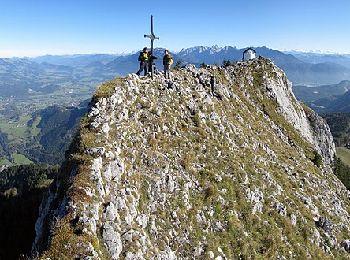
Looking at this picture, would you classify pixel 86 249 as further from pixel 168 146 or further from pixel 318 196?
pixel 318 196

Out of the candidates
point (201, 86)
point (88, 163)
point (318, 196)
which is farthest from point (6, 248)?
point (318, 196)

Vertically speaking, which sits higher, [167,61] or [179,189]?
[167,61]

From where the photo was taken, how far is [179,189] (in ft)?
108

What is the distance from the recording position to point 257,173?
43750 mm

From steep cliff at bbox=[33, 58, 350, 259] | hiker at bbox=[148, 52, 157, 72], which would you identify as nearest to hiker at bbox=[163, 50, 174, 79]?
steep cliff at bbox=[33, 58, 350, 259]

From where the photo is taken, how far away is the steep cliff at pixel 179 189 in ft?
80.5

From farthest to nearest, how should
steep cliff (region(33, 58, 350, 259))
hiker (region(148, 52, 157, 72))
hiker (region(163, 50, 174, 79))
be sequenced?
hiker (region(163, 50, 174, 79)) < hiker (region(148, 52, 157, 72)) < steep cliff (region(33, 58, 350, 259))

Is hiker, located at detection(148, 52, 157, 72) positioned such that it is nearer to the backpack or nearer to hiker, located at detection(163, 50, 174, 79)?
hiker, located at detection(163, 50, 174, 79)

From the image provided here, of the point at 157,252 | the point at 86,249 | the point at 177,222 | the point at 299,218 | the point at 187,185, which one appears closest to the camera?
the point at 86,249

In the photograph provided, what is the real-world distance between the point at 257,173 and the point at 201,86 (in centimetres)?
1887

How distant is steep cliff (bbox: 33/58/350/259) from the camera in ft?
80.5

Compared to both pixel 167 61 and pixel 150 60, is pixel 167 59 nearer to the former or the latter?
pixel 167 61

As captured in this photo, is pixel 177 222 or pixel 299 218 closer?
pixel 177 222

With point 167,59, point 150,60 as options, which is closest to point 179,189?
point 150,60
